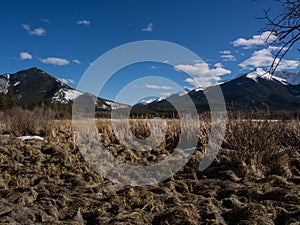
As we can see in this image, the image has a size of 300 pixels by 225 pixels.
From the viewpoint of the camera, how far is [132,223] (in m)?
2.64

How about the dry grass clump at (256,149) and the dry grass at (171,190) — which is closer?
the dry grass at (171,190)

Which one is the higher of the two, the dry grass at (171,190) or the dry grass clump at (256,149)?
the dry grass clump at (256,149)

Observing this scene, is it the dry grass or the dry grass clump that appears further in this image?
the dry grass clump

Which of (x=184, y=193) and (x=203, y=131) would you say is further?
(x=203, y=131)

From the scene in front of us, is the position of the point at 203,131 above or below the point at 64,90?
below

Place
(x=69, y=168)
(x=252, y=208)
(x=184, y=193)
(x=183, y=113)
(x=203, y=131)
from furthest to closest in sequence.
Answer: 1. (x=183, y=113)
2. (x=203, y=131)
3. (x=69, y=168)
4. (x=184, y=193)
5. (x=252, y=208)

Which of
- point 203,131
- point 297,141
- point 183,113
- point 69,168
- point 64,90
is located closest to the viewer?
point 69,168

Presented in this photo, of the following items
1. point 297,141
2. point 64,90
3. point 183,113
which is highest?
point 64,90

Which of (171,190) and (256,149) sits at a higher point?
(256,149)

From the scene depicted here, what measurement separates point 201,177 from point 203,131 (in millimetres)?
2806

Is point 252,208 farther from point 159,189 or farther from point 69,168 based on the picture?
point 69,168

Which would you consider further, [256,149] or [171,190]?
[256,149]

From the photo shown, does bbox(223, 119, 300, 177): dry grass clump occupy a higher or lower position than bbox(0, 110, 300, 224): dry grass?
higher

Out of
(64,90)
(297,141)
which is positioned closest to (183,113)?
(297,141)
